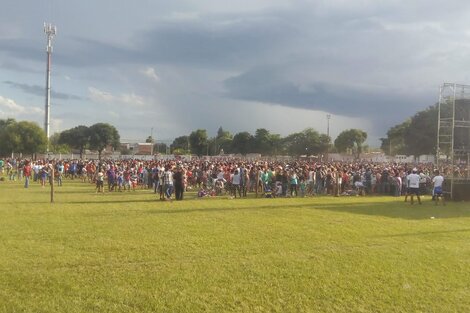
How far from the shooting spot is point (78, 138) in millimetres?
114000

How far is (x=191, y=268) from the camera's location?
8.24 metres

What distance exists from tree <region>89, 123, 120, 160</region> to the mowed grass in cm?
9803

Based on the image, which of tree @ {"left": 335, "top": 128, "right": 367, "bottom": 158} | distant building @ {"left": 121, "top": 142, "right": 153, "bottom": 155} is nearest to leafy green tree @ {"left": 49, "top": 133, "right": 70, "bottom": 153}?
distant building @ {"left": 121, "top": 142, "right": 153, "bottom": 155}

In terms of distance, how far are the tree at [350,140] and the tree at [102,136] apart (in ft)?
183

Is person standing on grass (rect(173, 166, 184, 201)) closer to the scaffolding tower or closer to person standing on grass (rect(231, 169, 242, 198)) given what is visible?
person standing on grass (rect(231, 169, 242, 198))

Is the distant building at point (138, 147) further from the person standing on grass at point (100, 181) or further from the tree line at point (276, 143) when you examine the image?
the person standing on grass at point (100, 181)

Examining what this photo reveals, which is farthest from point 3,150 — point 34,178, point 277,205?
point 277,205

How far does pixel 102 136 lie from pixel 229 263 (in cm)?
10689

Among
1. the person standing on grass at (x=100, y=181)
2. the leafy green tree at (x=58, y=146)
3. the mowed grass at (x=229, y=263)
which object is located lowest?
the mowed grass at (x=229, y=263)

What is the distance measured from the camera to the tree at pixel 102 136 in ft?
362

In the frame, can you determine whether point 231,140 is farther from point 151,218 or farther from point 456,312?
point 456,312

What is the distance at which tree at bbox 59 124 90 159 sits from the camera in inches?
4449

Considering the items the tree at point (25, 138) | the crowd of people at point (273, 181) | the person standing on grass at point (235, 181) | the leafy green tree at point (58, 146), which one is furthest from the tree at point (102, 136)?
the person standing on grass at point (235, 181)

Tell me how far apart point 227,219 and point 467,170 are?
16836mm
